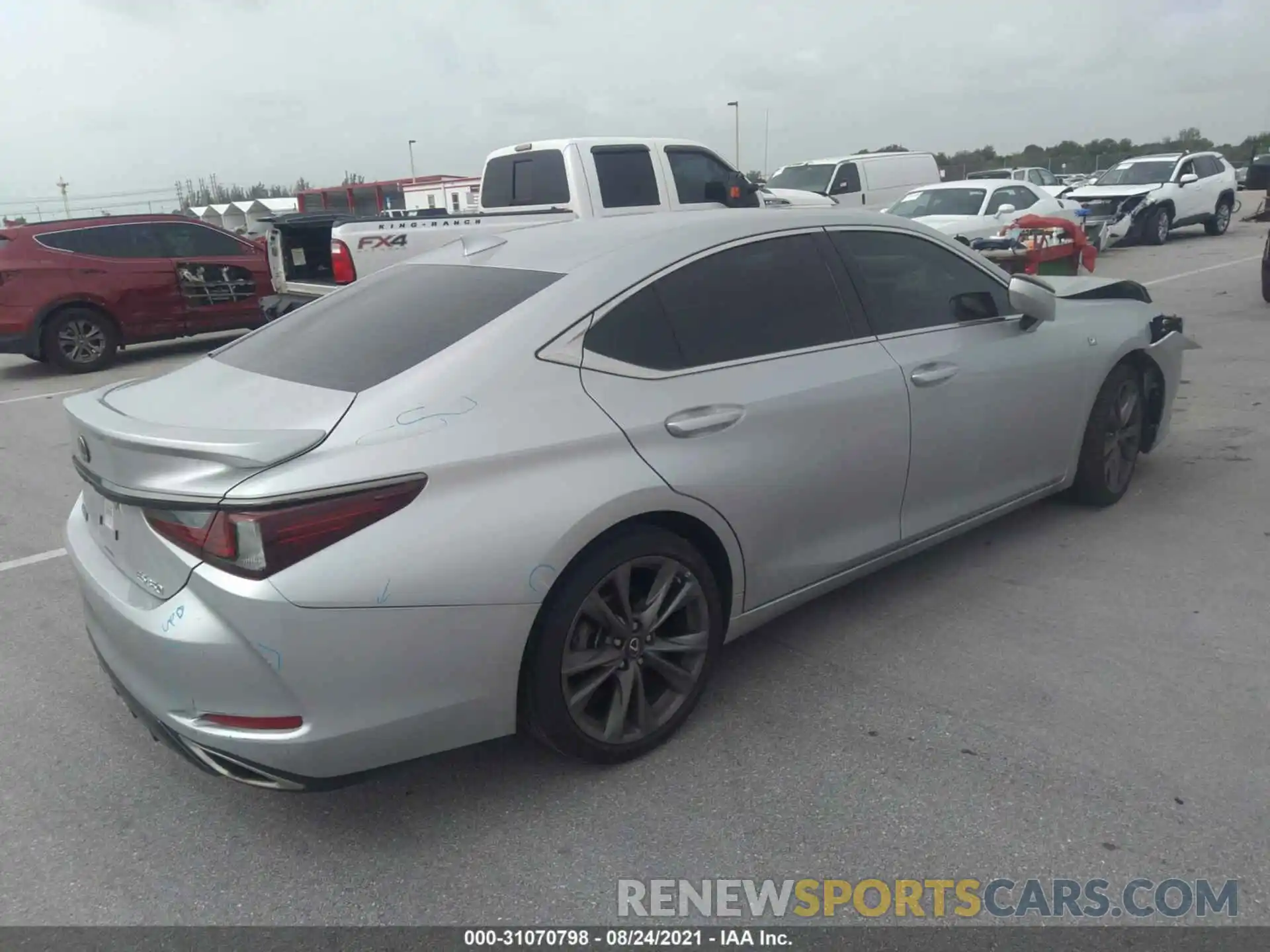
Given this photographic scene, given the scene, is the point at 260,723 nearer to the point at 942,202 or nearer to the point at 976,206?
the point at 976,206

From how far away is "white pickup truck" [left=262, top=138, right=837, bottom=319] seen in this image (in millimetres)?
8938

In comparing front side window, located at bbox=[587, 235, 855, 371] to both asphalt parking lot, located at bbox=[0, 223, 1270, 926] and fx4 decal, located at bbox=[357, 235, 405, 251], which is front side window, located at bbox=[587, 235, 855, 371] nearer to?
asphalt parking lot, located at bbox=[0, 223, 1270, 926]

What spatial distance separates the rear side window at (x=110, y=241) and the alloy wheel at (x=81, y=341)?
0.79 m

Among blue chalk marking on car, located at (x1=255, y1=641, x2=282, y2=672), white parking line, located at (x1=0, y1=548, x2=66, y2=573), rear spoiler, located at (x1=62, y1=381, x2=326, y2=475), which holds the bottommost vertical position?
white parking line, located at (x1=0, y1=548, x2=66, y2=573)

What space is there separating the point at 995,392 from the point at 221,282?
33.6 feet

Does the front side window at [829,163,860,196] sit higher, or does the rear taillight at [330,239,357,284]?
the front side window at [829,163,860,196]

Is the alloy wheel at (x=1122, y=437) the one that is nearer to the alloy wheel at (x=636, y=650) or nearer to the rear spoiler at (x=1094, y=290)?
the rear spoiler at (x=1094, y=290)

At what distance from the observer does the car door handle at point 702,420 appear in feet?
9.92

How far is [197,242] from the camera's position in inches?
463

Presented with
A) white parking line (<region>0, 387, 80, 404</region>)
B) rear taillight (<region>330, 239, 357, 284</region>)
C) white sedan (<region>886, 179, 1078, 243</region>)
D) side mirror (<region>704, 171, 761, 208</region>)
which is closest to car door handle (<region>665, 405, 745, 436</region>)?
rear taillight (<region>330, 239, 357, 284</region>)

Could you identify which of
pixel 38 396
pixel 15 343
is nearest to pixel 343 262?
pixel 38 396

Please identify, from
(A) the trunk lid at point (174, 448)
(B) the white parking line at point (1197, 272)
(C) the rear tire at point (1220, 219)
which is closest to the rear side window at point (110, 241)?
(A) the trunk lid at point (174, 448)

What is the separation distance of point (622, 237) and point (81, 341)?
9716 mm

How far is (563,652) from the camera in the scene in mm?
2770
